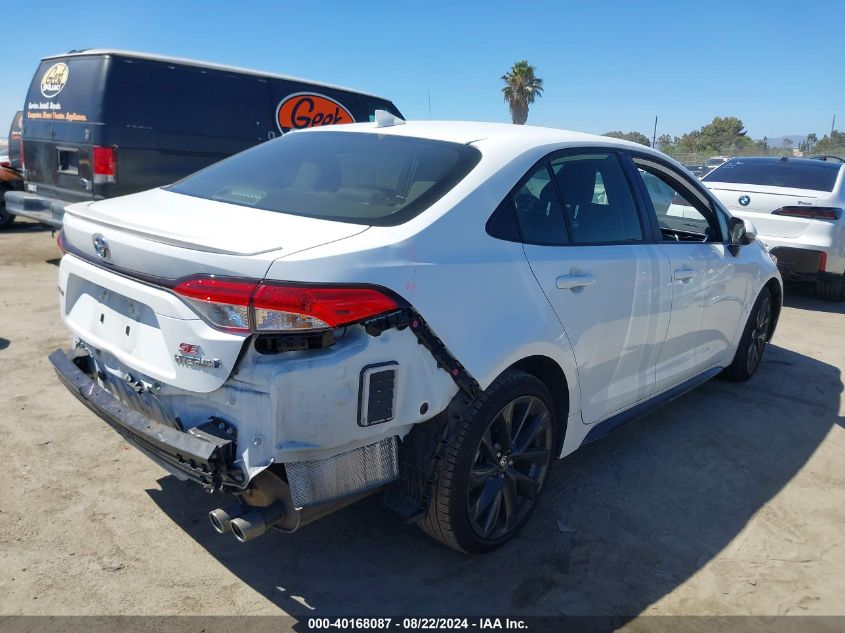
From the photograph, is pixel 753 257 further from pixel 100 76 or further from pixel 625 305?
pixel 100 76

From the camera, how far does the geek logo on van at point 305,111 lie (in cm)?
867

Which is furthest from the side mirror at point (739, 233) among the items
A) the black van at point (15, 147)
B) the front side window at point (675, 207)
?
the black van at point (15, 147)

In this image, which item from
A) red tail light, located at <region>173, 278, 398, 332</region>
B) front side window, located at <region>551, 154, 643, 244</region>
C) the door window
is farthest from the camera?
front side window, located at <region>551, 154, 643, 244</region>

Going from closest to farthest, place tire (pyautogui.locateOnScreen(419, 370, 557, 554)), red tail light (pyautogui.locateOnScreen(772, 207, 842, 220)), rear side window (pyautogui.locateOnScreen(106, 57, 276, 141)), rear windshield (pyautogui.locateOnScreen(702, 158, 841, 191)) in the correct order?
tire (pyautogui.locateOnScreen(419, 370, 557, 554)), rear side window (pyautogui.locateOnScreen(106, 57, 276, 141)), red tail light (pyautogui.locateOnScreen(772, 207, 842, 220)), rear windshield (pyautogui.locateOnScreen(702, 158, 841, 191))

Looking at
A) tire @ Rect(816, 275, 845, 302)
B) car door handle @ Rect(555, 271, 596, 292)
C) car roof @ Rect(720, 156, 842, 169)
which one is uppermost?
car roof @ Rect(720, 156, 842, 169)

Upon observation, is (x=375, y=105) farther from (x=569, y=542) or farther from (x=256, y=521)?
(x=256, y=521)

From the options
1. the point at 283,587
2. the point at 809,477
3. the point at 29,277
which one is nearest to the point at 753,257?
the point at 809,477

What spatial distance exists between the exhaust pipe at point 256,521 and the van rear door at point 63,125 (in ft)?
18.9

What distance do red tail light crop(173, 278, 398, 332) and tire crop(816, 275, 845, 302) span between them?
774 centimetres

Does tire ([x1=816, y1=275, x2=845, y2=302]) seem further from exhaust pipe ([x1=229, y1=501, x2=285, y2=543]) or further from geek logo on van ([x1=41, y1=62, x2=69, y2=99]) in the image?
geek logo on van ([x1=41, y1=62, x2=69, y2=99])

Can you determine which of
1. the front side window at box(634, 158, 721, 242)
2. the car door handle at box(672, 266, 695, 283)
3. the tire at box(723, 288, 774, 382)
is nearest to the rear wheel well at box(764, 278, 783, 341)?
the tire at box(723, 288, 774, 382)

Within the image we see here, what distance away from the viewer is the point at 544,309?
282 cm

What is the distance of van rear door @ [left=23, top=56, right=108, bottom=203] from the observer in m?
6.95

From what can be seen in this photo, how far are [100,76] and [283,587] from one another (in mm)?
6124
